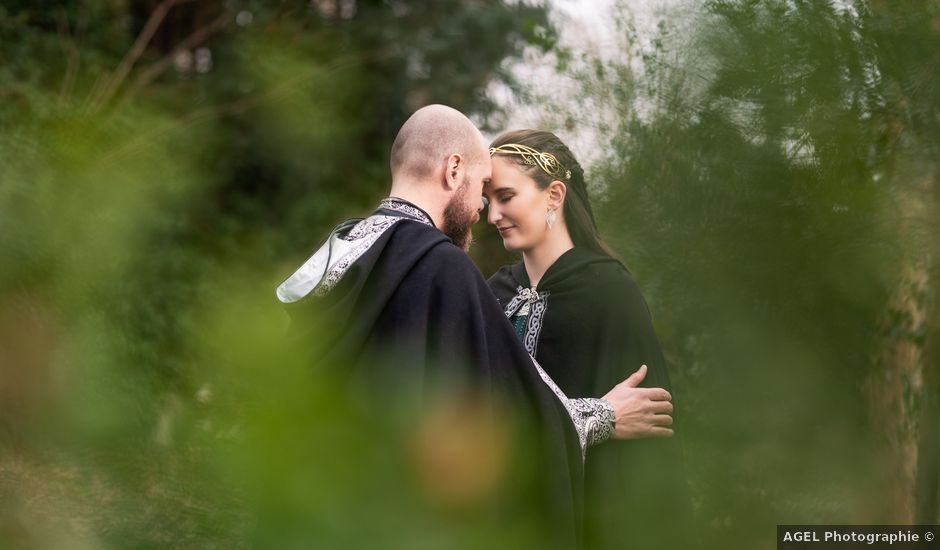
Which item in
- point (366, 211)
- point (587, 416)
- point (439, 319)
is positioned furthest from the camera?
point (366, 211)

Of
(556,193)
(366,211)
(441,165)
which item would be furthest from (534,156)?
(366,211)

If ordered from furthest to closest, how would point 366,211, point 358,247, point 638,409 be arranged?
point 366,211
point 638,409
point 358,247

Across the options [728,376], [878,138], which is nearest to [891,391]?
[728,376]

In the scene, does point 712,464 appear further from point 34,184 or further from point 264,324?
point 264,324

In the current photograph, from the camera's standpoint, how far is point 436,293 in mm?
2357

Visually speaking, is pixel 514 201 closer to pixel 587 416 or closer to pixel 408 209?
pixel 408 209

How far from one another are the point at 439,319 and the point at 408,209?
0.33 metres

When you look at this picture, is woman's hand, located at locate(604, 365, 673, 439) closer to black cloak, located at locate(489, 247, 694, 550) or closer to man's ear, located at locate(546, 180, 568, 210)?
black cloak, located at locate(489, 247, 694, 550)

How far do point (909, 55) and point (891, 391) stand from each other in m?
1.46

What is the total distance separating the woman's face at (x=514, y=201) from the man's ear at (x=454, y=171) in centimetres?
58

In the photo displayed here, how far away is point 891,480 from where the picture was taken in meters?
4.64

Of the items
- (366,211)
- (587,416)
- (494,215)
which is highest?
(366,211)

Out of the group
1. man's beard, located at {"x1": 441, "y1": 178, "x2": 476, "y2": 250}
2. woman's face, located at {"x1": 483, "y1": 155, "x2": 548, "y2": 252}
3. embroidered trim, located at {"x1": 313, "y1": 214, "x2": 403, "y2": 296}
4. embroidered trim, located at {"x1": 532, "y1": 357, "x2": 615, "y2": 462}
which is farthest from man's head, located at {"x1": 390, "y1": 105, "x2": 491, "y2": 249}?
woman's face, located at {"x1": 483, "y1": 155, "x2": 548, "y2": 252}

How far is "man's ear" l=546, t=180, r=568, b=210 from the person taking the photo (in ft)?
10.3
